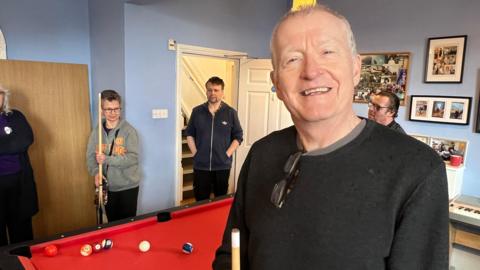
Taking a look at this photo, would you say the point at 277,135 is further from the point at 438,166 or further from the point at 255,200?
the point at 438,166

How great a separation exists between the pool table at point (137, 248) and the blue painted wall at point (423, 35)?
8.21 ft

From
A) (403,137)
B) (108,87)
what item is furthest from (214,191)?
(403,137)

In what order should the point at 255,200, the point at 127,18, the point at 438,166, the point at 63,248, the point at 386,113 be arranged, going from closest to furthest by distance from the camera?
the point at 438,166 → the point at 255,200 → the point at 63,248 → the point at 386,113 → the point at 127,18

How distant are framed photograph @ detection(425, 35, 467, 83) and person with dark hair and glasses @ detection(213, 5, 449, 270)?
2.97m

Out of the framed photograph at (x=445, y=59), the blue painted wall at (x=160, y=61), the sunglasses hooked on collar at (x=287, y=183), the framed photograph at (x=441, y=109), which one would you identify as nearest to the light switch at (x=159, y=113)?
the blue painted wall at (x=160, y=61)

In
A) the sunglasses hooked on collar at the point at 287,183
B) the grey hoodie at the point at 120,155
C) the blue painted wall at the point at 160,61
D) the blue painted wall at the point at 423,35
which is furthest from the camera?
the blue painted wall at the point at 160,61

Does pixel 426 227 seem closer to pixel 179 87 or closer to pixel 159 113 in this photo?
pixel 159 113

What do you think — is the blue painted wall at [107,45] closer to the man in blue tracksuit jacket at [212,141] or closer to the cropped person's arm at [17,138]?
the man in blue tracksuit jacket at [212,141]

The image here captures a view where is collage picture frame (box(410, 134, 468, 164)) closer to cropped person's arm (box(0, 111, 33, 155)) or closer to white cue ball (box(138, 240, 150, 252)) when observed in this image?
white cue ball (box(138, 240, 150, 252))

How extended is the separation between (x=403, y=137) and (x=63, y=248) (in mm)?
1594

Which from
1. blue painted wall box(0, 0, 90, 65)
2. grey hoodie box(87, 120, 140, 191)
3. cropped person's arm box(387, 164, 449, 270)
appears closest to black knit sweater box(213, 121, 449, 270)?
cropped person's arm box(387, 164, 449, 270)

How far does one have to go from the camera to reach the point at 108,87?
10.8 feet

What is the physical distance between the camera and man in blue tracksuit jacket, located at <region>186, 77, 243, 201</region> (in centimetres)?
313

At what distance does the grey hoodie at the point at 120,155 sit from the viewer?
2.43 m
